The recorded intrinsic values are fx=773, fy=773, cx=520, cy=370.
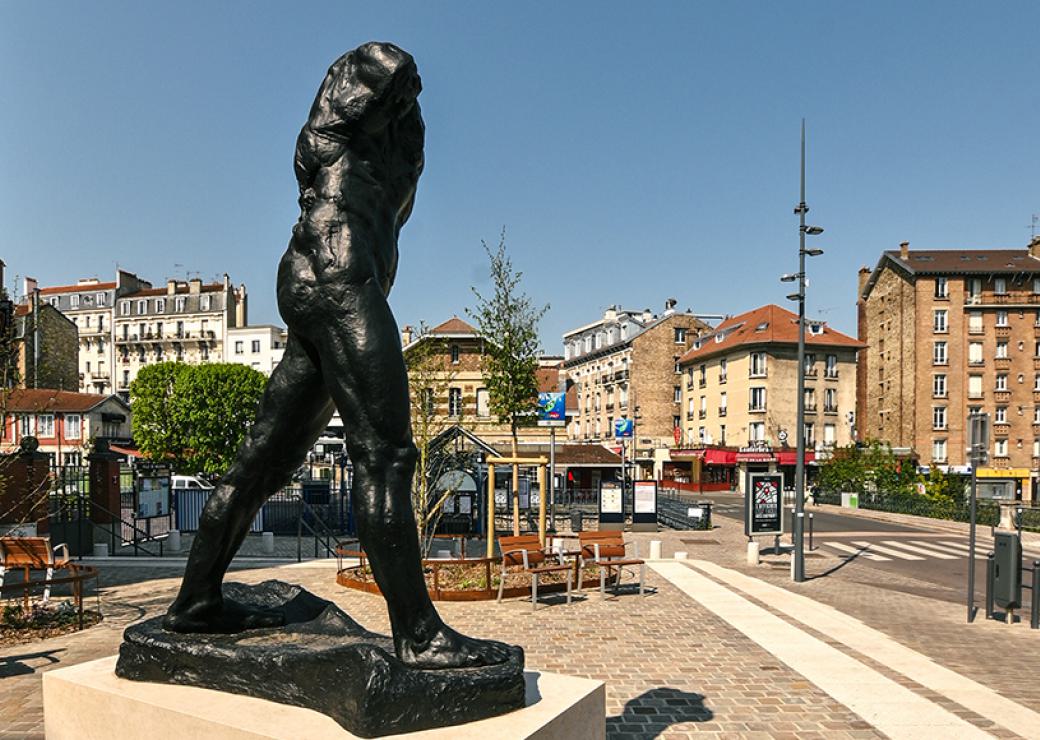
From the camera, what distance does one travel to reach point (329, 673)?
3410mm

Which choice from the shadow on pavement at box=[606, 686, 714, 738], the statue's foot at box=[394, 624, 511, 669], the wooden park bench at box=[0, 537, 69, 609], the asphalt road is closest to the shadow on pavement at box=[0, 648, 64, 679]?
the wooden park bench at box=[0, 537, 69, 609]

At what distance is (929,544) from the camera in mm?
22641

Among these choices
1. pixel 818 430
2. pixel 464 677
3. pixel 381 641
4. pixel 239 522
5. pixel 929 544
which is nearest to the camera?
pixel 464 677

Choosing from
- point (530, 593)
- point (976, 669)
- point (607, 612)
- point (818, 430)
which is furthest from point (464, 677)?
point (818, 430)

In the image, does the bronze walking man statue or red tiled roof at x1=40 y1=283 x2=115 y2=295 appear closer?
the bronze walking man statue

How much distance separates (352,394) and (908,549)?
2162 cm

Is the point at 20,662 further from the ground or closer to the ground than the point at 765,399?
closer to the ground

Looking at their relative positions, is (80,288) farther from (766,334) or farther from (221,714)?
(221,714)

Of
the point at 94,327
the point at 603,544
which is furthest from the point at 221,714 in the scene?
the point at 94,327

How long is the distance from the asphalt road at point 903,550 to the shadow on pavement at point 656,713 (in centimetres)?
863

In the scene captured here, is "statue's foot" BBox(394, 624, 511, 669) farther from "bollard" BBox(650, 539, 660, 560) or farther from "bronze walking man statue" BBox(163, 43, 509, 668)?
"bollard" BBox(650, 539, 660, 560)

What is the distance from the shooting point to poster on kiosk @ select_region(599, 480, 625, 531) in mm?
24250

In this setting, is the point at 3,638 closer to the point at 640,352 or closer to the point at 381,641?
the point at 381,641

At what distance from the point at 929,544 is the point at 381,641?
22945mm
